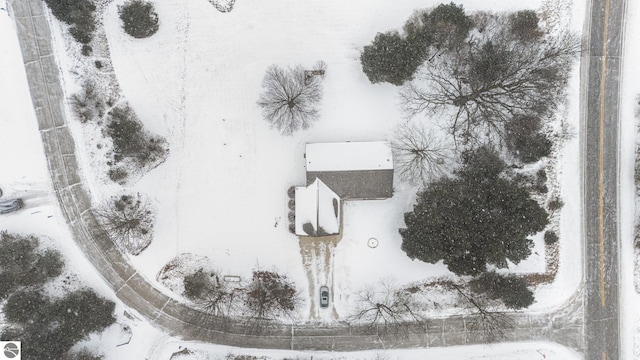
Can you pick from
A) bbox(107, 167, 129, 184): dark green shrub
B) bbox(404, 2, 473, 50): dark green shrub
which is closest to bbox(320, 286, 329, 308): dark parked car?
bbox(107, 167, 129, 184): dark green shrub

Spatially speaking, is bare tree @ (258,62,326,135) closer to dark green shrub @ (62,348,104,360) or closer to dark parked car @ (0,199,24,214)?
dark parked car @ (0,199,24,214)

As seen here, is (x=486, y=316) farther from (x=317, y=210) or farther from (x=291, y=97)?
(x=291, y=97)

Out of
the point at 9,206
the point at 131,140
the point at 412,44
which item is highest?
the point at 412,44

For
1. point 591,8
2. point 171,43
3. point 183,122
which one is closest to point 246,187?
point 183,122

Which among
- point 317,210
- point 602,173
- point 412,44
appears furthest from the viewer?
point 602,173

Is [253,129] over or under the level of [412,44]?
under

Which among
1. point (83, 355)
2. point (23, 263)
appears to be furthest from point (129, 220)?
point (83, 355)
